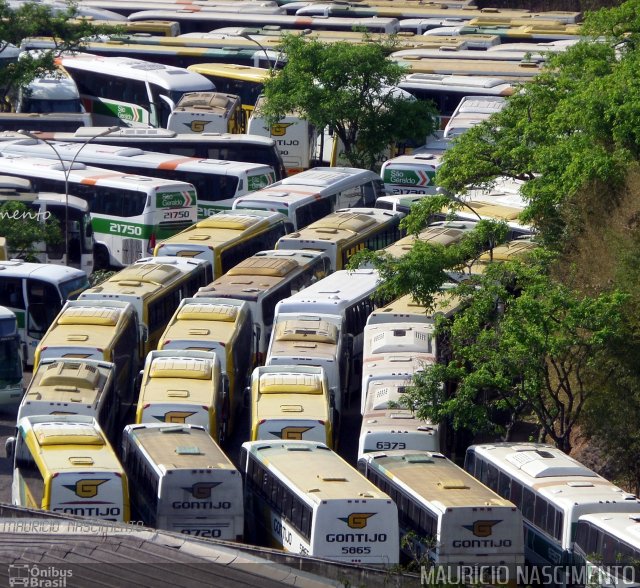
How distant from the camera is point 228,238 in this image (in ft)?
112

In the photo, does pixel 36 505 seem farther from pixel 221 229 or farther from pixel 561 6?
pixel 561 6

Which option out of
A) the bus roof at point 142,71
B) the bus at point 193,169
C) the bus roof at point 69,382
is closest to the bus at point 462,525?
the bus roof at point 69,382

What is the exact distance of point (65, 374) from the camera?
25016 millimetres

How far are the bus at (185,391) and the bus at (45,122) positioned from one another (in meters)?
23.0

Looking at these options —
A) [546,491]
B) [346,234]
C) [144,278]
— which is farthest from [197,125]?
[546,491]

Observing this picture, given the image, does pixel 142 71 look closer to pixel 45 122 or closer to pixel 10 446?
pixel 45 122

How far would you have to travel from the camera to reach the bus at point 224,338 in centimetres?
2708

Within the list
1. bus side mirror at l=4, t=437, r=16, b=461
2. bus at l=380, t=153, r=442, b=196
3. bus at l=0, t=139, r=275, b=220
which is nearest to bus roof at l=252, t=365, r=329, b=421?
bus side mirror at l=4, t=437, r=16, b=461

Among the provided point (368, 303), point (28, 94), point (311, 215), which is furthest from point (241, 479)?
point (28, 94)

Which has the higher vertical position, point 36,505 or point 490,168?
point 490,168

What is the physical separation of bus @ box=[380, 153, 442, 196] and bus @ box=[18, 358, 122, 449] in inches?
704

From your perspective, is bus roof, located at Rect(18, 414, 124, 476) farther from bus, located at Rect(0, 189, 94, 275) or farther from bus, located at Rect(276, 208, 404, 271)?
bus, located at Rect(0, 189, 94, 275)

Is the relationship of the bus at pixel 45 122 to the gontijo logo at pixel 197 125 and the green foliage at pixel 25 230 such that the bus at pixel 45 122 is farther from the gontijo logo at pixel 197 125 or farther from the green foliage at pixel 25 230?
the green foliage at pixel 25 230

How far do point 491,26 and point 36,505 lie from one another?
47018mm
